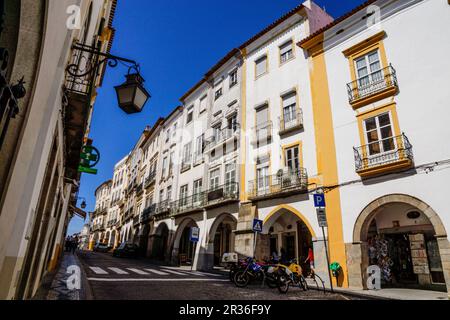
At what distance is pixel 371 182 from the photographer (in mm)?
11703

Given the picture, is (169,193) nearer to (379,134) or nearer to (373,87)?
(379,134)

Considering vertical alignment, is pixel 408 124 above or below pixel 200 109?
below

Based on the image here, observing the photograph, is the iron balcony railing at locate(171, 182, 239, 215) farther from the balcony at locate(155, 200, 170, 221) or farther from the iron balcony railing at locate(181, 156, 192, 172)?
the iron balcony railing at locate(181, 156, 192, 172)

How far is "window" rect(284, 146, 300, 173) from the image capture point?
1493 centimetres

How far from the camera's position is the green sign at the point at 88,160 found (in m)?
9.05

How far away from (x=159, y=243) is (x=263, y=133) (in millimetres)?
16072

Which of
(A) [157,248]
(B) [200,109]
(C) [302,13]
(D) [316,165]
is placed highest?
(C) [302,13]

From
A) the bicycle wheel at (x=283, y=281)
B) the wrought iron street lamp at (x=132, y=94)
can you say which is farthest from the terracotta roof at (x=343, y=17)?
the wrought iron street lamp at (x=132, y=94)

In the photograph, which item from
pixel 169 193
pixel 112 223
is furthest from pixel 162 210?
pixel 112 223

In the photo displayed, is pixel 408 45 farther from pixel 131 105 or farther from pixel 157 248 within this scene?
pixel 157 248

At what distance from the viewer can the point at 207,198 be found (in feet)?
66.0

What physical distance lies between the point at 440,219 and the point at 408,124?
3753 millimetres

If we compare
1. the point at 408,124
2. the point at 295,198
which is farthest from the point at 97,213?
the point at 408,124

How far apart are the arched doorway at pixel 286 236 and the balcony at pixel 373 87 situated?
5.99 metres
